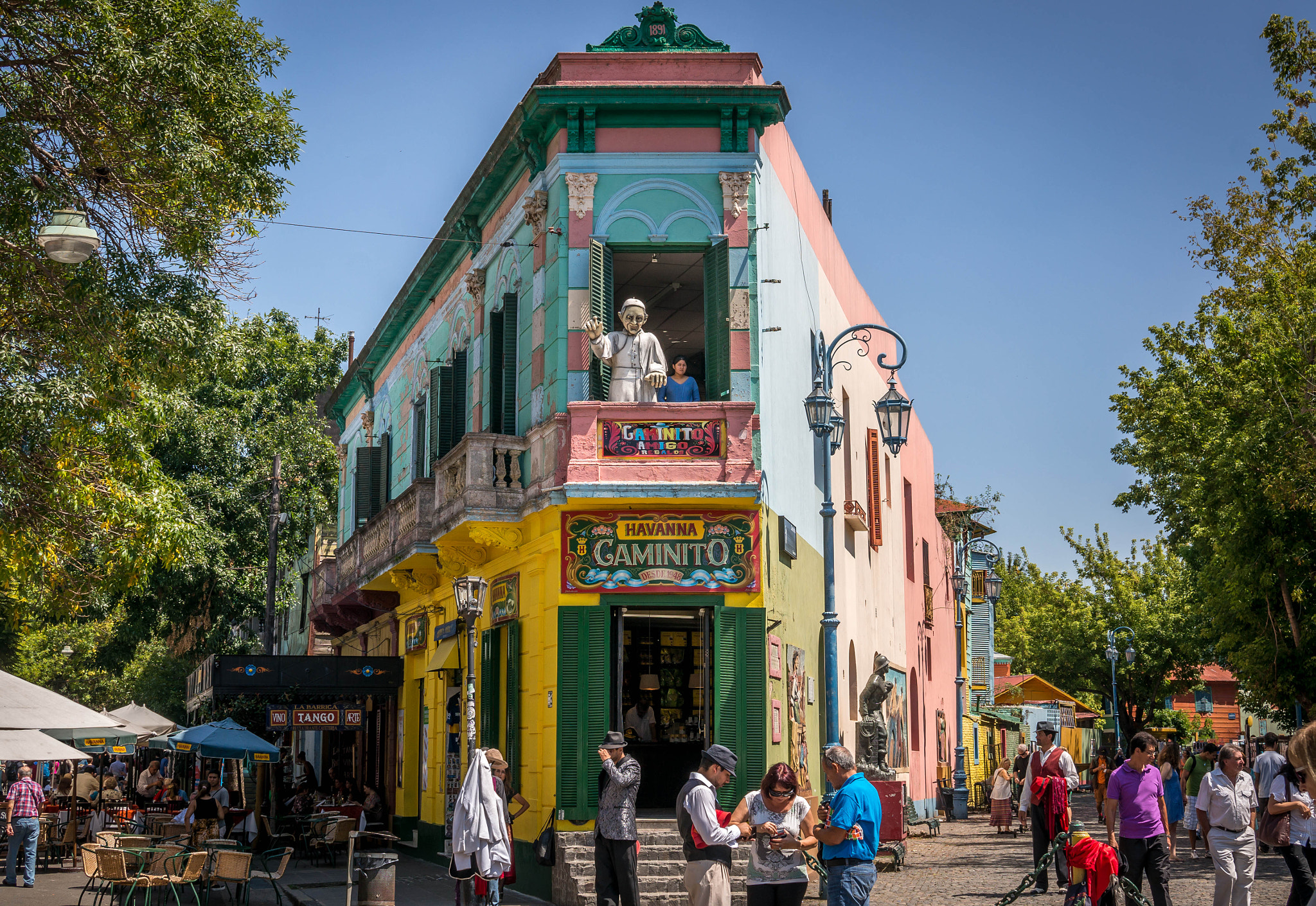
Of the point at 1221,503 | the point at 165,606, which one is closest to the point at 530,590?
the point at 1221,503

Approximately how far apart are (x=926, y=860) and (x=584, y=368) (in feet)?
34.0

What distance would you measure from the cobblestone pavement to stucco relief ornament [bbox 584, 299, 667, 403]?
677cm

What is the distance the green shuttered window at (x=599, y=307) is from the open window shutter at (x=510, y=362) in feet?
6.98

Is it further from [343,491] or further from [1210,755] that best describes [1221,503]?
[343,491]

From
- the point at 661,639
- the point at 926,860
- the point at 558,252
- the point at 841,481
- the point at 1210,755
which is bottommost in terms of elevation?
the point at 926,860

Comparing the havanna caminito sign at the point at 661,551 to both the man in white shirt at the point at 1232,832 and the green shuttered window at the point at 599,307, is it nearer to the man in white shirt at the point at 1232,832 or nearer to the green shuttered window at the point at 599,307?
the green shuttered window at the point at 599,307

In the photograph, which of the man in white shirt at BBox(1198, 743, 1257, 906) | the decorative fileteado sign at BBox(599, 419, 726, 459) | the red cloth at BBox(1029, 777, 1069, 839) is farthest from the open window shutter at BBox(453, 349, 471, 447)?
the man in white shirt at BBox(1198, 743, 1257, 906)

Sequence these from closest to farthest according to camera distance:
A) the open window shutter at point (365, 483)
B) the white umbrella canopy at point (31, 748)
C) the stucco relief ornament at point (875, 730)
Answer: the white umbrella canopy at point (31, 748)
the stucco relief ornament at point (875, 730)
the open window shutter at point (365, 483)

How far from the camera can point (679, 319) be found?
20.8 m

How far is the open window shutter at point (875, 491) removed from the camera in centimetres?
2455

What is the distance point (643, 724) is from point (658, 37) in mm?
9282

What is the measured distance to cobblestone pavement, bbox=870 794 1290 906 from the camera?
15.1 meters

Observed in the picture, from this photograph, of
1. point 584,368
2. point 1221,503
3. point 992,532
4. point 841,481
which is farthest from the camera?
point 992,532

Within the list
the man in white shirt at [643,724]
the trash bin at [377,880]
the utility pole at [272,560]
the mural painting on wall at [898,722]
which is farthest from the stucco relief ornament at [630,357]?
the utility pole at [272,560]
